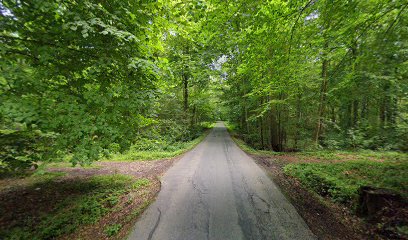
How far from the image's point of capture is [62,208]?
4.36 m

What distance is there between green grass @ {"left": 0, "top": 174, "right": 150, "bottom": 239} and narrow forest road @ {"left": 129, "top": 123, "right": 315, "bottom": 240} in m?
0.93

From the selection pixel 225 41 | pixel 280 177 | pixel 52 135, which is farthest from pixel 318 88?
pixel 52 135

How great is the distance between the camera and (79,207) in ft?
14.3

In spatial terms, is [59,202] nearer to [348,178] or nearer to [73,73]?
[73,73]

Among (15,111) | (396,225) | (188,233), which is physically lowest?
(188,233)

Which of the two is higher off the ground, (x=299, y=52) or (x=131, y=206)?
(x=299, y=52)

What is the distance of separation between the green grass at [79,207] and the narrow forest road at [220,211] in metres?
0.93

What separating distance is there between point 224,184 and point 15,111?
5122 mm

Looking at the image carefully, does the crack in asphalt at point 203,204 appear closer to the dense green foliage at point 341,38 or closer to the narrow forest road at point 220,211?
the narrow forest road at point 220,211

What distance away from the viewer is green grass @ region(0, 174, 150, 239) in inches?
139

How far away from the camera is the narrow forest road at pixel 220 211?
333cm

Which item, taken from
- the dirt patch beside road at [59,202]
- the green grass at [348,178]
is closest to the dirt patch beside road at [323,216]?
the green grass at [348,178]

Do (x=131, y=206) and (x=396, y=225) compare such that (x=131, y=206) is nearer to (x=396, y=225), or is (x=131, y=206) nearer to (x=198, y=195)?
(x=198, y=195)

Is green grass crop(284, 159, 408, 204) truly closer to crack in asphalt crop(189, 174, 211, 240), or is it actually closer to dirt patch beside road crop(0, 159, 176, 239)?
crack in asphalt crop(189, 174, 211, 240)
